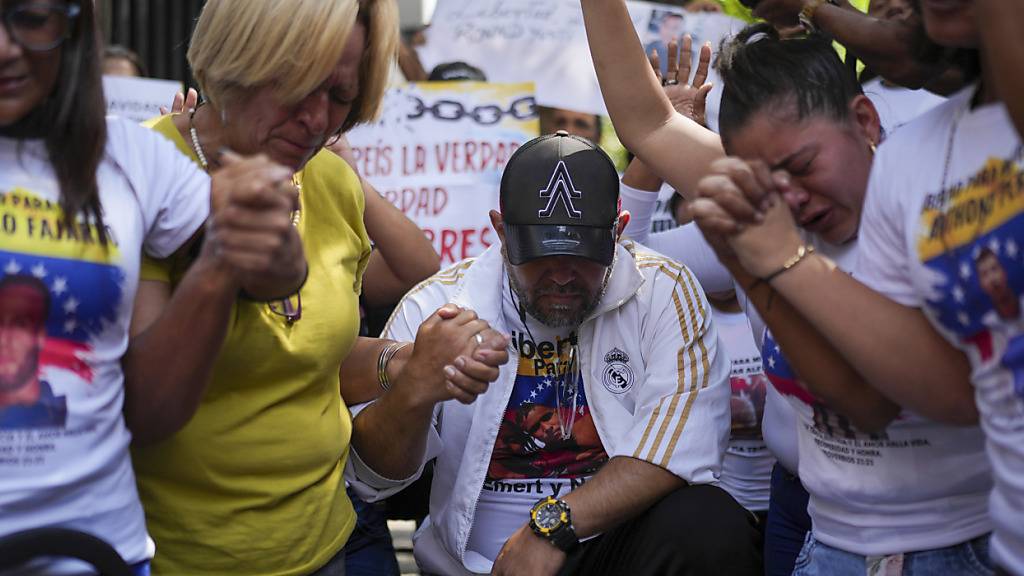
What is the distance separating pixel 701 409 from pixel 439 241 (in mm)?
1765

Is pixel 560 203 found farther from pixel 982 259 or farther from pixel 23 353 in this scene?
pixel 23 353

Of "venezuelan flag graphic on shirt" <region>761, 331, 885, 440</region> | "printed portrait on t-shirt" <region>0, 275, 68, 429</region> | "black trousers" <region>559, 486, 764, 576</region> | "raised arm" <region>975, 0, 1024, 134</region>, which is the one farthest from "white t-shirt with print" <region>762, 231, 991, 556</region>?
"printed portrait on t-shirt" <region>0, 275, 68, 429</region>

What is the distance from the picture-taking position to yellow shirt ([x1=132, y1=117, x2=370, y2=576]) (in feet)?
7.06

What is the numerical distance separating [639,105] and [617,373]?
2.76ft

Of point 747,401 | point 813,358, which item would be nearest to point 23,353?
point 813,358

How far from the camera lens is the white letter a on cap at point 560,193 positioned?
2.94 m

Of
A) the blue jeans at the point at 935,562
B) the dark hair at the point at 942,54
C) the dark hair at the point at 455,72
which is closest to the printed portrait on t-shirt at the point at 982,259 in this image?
the dark hair at the point at 942,54

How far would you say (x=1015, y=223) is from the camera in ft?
5.01

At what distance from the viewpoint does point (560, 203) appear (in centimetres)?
→ 295

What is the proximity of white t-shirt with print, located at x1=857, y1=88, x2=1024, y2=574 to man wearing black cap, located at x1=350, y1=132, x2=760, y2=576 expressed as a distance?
111cm

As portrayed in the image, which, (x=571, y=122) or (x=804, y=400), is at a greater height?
(x=804, y=400)

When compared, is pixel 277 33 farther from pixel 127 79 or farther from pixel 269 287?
pixel 127 79

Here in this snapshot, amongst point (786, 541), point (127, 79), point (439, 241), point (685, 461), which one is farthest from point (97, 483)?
point (127, 79)

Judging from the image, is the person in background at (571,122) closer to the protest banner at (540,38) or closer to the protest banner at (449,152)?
the protest banner at (540,38)
